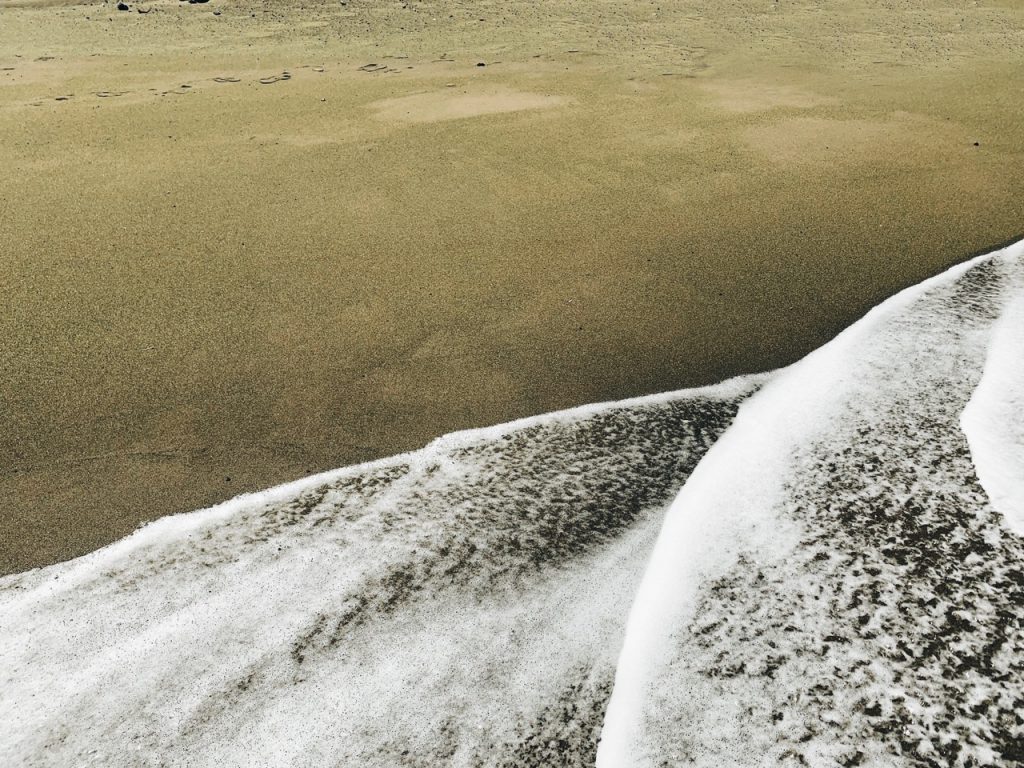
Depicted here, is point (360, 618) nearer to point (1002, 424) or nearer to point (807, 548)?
point (807, 548)

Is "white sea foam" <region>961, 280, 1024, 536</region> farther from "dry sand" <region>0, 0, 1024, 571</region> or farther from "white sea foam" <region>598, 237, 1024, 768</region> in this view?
"dry sand" <region>0, 0, 1024, 571</region>

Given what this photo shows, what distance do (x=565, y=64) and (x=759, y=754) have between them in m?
4.10

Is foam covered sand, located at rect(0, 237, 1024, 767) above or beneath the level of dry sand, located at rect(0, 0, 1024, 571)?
beneath

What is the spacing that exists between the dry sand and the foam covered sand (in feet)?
0.57

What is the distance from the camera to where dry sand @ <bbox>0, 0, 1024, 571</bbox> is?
5.52ft

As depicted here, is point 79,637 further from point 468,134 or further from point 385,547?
point 468,134

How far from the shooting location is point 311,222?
2.51m

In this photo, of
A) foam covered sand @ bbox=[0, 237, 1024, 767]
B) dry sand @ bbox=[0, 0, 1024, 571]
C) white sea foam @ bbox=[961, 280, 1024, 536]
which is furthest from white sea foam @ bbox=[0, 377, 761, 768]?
white sea foam @ bbox=[961, 280, 1024, 536]

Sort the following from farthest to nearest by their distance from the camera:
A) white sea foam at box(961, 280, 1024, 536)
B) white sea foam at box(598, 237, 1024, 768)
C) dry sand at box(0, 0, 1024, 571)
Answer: dry sand at box(0, 0, 1024, 571)
white sea foam at box(961, 280, 1024, 536)
white sea foam at box(598, 237, 1024, 768)

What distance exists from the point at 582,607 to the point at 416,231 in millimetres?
1540

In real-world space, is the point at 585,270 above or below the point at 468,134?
below

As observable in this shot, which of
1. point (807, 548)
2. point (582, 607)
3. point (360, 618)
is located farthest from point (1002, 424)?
point (360, 618)

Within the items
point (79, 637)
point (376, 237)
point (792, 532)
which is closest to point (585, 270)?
point (376, 237)

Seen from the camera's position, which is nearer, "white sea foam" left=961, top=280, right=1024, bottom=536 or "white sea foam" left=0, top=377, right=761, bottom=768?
"white sea foam" left=0, top=377, right=761, bottom=768
